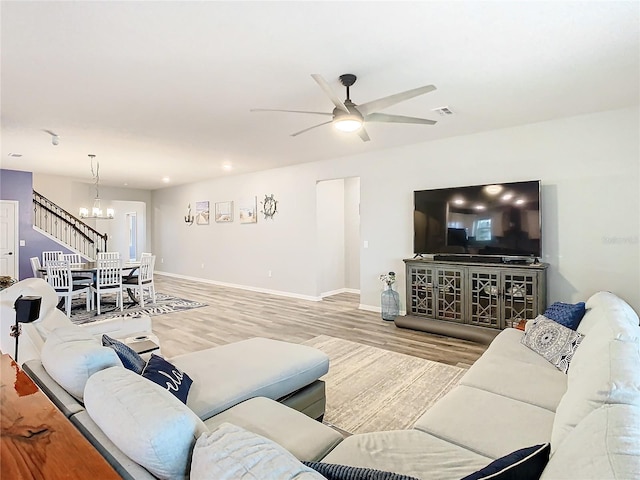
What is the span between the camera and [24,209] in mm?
7402

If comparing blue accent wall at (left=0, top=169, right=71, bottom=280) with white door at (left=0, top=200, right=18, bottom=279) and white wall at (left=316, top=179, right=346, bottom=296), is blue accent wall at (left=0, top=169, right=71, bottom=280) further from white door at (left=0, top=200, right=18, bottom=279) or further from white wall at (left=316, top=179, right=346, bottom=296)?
white wall at (left=316, top=179, right=346, bottom=296)

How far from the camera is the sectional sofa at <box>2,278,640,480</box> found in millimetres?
851

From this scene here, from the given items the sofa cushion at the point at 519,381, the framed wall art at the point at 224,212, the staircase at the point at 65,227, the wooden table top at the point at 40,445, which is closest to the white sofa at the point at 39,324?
the wooden table top at the point at 40,445

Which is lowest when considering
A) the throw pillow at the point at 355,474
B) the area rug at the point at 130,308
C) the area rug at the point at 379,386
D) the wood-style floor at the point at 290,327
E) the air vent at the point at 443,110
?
the area rug at the point at 379,386

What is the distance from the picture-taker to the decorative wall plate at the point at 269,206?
7605mm

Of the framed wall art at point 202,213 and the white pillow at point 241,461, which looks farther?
the framed wall art at point 202,213

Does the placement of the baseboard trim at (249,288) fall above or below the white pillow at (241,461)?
below

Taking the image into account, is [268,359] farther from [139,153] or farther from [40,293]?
[139,153]

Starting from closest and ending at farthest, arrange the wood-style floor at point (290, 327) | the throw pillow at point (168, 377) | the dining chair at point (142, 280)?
1. the throw pillow at point (168, 377)
2. the wood-style floor at point (290, 327)
3. the dining chair at point (142, 280)

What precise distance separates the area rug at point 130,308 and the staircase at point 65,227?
7.47 feet

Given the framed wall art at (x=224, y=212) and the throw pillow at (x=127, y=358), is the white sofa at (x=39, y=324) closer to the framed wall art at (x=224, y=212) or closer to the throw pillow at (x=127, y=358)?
the throw pillow at (x=127, y=358)

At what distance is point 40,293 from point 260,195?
216 inches

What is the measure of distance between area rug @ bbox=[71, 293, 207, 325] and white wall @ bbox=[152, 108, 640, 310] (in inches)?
73.3

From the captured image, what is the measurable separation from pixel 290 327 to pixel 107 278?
3.34m
